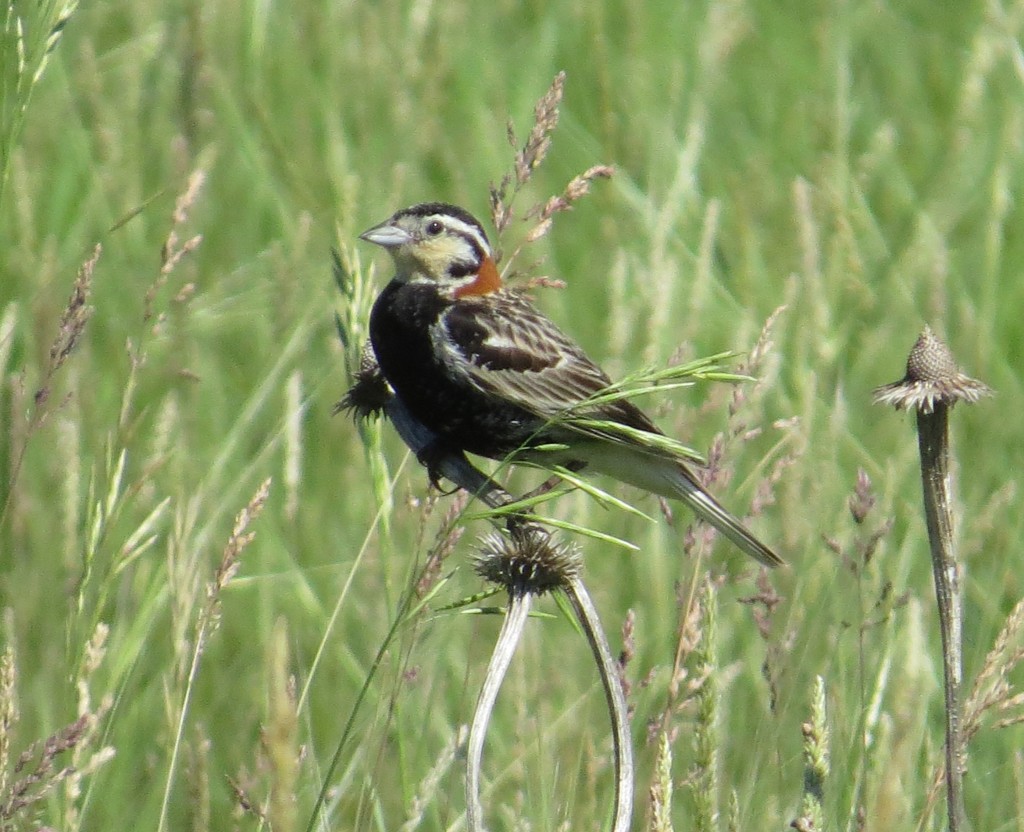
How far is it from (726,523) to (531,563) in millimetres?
1248

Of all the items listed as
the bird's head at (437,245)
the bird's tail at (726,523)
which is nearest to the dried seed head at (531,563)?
the bird's tail at (726,523)

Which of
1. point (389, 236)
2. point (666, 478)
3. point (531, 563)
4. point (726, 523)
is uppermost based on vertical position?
point (389, 236)

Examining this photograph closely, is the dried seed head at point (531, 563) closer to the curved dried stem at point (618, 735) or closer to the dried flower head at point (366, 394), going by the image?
the curved dried stem at point (618, 735)

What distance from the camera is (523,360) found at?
3.30 metres

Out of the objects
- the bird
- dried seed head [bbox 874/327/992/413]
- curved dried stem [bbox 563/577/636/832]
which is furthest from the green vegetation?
dried seed head [bbox 874/327/992/413]

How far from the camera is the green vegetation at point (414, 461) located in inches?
101

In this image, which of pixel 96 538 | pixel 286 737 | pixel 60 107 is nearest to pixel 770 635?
pixel 96 538

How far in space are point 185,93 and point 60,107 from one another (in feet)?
2.95

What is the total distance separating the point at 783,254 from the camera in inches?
209

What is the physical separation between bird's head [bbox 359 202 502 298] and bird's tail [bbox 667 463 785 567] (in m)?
0.61

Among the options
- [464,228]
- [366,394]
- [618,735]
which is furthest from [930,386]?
[464,228]

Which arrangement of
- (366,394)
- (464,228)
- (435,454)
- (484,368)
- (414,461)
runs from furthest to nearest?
(414,461)
(464,228)
(484,368)
(435,454)
(366,394)

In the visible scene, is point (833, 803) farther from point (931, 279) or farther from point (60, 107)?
point (60, 107)

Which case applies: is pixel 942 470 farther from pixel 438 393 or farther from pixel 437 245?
pixel 437 245
